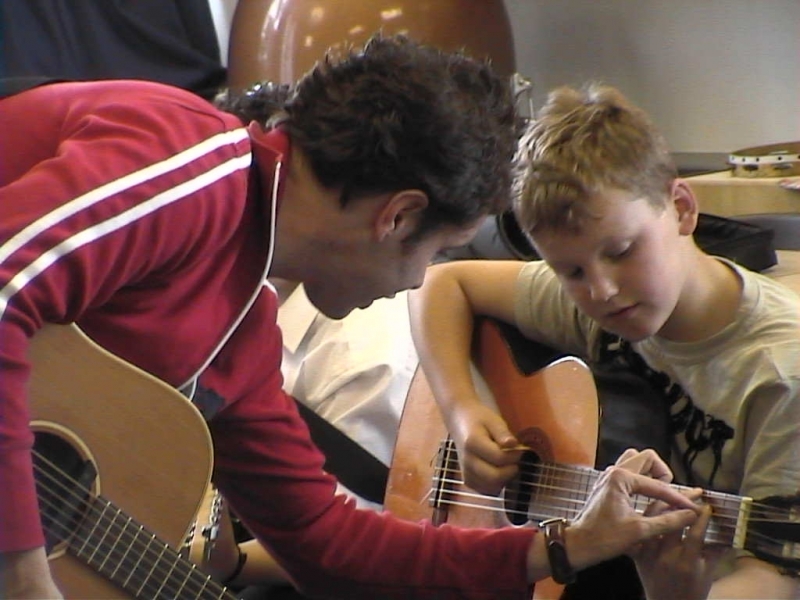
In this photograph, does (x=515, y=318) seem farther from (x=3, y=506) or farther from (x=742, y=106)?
(x=742, y=106)

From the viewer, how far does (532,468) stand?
4.15 ft

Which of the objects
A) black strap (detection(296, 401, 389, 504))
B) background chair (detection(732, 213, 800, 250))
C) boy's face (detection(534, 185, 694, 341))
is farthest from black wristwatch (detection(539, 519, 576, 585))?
background chair (detection(732, 213, 800, 250))

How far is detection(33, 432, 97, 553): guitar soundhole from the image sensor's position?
0.89 m

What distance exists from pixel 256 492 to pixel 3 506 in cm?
40

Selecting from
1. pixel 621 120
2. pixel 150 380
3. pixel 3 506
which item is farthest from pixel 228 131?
pixel 621 120

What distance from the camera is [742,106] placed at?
221cm

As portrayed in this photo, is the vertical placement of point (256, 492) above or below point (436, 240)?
below

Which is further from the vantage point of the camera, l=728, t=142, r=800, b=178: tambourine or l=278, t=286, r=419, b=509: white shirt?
l=728, t=142, r=800, b=178: tambourine

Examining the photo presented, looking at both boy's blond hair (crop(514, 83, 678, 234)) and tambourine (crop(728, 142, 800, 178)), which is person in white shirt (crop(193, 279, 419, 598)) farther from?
tambourine (crop(728, 142, 800, 178))

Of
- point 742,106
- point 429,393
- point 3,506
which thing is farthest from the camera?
point 742,106

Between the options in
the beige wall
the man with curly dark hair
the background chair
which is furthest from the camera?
the beige wall

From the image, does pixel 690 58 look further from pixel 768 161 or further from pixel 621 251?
pixel 621 251

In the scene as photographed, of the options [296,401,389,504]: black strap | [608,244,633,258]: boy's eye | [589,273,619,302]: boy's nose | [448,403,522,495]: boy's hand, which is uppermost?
[608,244,633,258]: boy's eye

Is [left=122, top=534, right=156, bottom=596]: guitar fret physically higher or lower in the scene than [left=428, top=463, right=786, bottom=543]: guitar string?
higher
